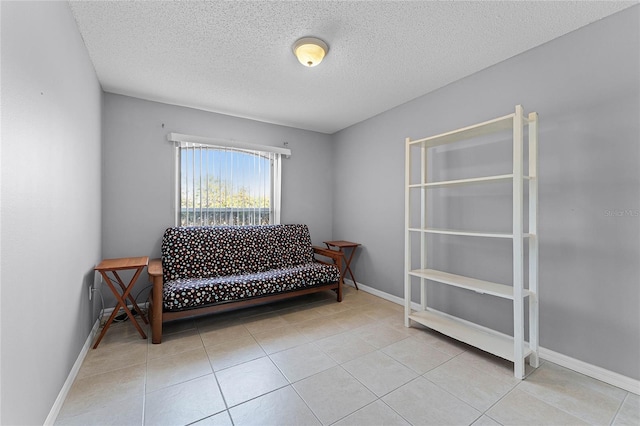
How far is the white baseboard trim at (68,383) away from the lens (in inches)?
53.4

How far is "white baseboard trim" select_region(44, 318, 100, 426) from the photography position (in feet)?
4.45

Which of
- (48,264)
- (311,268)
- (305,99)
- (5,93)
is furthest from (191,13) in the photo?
(311,268)

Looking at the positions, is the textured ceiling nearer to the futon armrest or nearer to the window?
the window

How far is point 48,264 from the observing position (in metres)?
1.36

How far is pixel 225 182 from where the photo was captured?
3.51m

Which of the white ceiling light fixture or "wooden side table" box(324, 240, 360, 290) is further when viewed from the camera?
"wooden side table" box(324, 240, 360, 290)

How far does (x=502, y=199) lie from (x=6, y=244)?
301 cm

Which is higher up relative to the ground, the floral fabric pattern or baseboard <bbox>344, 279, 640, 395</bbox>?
the floral fabric pattern

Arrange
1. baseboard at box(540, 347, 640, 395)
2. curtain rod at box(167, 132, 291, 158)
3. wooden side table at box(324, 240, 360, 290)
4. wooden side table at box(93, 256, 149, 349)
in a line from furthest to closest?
1. wooden side table at box(324, 240, 360, 290)
2. curtain rod at box(167, 132, 291, 158)
3. wooden side table at box(93, 256, 149, 349)
4. baseboard at box(540, 347, 640, 395)

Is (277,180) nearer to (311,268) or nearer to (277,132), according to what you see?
(277,132)

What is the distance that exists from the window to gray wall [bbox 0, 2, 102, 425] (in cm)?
123

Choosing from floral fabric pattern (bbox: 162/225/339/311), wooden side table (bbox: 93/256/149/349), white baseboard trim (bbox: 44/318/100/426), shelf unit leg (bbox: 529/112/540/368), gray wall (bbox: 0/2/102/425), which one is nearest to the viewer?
gray wall (bbox: 0/2/102/425)

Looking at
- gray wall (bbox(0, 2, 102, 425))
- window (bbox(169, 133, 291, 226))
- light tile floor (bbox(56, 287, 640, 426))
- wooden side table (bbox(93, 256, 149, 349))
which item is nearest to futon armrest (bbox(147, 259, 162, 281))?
wooden side table (bbox(93, 256, 149, 349))

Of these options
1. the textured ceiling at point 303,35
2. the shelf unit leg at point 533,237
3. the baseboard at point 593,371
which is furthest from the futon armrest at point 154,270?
the baseboard at point 593,371
